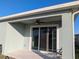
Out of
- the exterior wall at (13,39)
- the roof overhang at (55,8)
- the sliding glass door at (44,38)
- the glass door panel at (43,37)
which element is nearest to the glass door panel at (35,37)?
the sliding glass door at (44,38)

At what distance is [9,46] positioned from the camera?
1079 cm

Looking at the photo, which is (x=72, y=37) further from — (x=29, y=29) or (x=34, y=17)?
(x=29, y=29)

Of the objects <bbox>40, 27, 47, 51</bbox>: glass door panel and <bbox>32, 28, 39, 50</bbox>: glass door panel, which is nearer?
<bbox>40, 27, 47, 51</bbox>: glass door panel

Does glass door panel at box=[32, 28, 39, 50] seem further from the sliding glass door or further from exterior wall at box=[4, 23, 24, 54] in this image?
exterior wall at box=[4, 23, 24, 54]

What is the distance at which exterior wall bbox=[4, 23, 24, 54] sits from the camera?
10692 millimetres

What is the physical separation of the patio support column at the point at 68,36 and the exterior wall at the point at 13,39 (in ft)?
16.8

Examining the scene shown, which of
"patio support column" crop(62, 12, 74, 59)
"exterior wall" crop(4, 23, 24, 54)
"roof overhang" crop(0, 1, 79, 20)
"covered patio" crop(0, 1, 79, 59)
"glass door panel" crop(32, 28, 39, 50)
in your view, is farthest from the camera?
"glass door panel" crop(32, 28, 39, 50)

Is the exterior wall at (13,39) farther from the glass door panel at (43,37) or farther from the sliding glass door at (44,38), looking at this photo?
the glass door panel at (43,37)

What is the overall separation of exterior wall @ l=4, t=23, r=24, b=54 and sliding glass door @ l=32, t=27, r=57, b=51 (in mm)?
1178

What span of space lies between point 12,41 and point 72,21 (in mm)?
5745

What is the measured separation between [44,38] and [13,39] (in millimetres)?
2522

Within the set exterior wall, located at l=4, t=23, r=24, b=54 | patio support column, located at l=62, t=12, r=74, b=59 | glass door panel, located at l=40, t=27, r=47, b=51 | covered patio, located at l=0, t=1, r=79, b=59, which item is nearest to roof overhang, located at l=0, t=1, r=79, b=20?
covered patio, located at l=0, t=1, r=79, b=59

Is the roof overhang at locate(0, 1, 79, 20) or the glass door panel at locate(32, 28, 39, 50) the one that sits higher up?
the roof overhang at locate(0, 1, 79, 20)

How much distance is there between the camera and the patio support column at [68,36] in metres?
6.94
